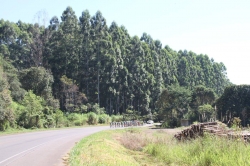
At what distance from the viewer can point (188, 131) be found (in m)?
22.8

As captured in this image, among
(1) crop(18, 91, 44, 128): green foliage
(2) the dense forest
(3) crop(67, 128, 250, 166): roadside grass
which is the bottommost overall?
(3) crop(67, 128, 250, 166): roadside grass

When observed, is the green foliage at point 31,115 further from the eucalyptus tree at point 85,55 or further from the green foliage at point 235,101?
the eucalyptus tree at point 85,55

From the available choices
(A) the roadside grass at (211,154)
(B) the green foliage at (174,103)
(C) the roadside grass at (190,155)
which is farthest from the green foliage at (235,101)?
(A) the roadside grass at (211,154)

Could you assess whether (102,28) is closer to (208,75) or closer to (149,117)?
(149,117)

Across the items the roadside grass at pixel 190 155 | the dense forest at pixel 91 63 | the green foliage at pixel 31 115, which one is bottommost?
the roadside grass at pixel 190 155

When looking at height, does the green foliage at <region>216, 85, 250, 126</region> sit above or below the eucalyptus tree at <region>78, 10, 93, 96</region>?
below

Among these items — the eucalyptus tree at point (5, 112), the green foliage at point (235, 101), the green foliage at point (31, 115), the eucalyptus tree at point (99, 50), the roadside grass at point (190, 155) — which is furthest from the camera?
the eucalyptus tree at point (99, 50)

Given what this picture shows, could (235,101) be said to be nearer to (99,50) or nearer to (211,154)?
(99,50)

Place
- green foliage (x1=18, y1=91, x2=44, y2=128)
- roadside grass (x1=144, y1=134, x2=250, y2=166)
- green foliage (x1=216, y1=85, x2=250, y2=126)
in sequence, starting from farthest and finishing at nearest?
green foliage (x1=216, y1=85, x2=250, y2=126), green foliage (x1=18, y1=91, x2=44, y2=128), roadside grass (x1=144, y1=134, x2=250, y2=166)

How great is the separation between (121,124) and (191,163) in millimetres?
41210

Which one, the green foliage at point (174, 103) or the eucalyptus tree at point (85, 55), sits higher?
the eucalyptus tree at point (85, 55)

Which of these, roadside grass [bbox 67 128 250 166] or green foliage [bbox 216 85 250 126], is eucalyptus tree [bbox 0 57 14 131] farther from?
green foliage [bbox 216 85 250 126]

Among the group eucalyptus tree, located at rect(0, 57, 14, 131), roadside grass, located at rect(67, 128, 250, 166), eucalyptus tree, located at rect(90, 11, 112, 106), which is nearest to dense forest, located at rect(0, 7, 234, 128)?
eucalyptus tree, located at rect(90, 11, 112, 106)

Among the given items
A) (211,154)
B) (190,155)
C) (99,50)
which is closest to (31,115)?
(190,155)
